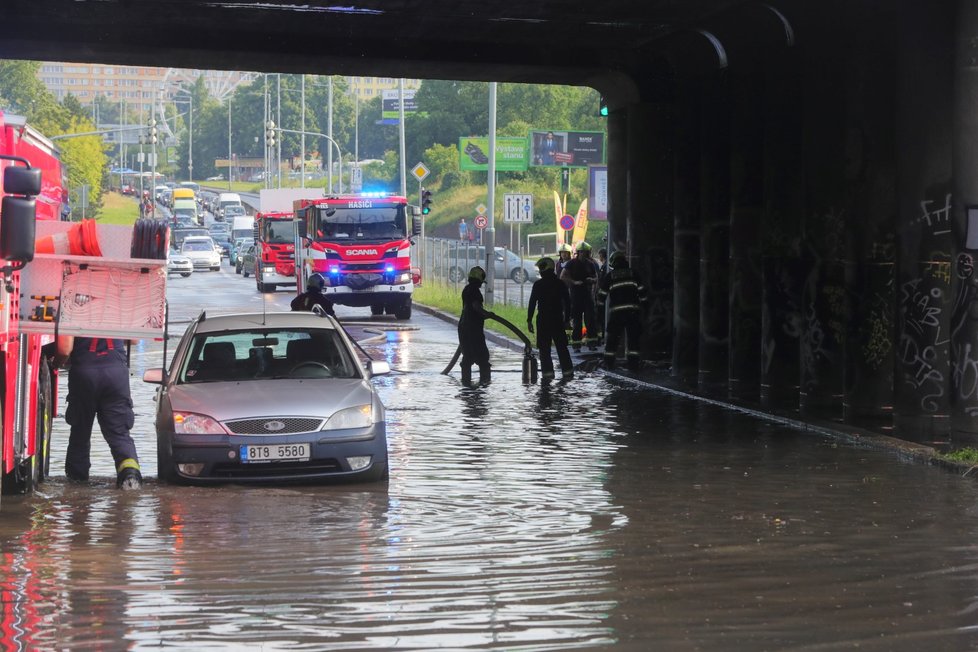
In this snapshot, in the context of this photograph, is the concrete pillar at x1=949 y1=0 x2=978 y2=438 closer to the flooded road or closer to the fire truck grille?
the flooded road

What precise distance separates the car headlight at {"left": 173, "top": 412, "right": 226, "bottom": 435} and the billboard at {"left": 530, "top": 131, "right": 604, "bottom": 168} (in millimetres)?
70437

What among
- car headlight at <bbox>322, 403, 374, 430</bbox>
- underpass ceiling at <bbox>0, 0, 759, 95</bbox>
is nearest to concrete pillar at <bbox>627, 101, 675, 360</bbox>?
underpass ceiling at <bbox>0, 0, 759, 95</bbox>

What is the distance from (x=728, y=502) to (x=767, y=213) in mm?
8876

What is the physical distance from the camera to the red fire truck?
5531 centimetres

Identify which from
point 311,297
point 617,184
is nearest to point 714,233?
point 311,297

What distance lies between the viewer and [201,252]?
74062mm

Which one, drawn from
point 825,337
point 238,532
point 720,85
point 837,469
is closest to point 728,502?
point 837,469

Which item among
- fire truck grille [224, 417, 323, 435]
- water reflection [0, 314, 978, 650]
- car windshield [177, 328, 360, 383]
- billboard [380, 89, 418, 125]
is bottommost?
water reflection [0, 314, 978, 650]

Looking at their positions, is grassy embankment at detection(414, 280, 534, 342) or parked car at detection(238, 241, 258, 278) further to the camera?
parked car at detection(238, 241, 258, 278)

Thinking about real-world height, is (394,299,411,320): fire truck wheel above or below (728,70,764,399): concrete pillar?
below

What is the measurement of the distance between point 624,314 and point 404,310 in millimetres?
16307

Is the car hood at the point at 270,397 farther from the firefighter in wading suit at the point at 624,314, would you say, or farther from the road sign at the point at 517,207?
the road sign at the point at 517,207

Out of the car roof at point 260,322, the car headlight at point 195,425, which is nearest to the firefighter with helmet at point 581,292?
the car roof at point 260,322

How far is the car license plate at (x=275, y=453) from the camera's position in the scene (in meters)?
11.9
